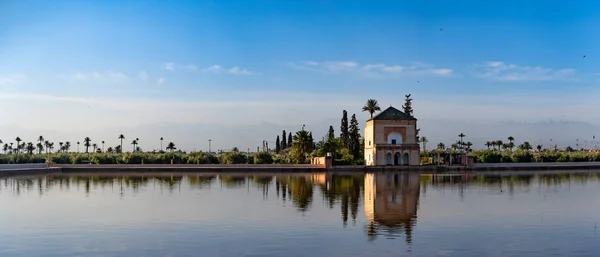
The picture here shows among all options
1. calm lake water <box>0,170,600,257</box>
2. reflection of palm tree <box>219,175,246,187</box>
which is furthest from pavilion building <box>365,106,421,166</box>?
calm lake water <box>0,170,600,257</box>

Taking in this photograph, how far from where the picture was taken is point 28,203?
54.8 feet

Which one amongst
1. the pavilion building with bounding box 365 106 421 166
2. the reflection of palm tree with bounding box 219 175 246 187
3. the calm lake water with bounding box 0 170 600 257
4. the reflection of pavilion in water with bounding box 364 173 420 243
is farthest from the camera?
the pavilion building with bounding box 365 106 421 166

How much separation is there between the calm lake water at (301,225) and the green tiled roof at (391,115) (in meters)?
24.2

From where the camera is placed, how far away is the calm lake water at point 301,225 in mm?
9484

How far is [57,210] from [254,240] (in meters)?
7.07

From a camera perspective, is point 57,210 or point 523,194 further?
point 523,194

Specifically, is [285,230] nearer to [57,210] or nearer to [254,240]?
[254,240]

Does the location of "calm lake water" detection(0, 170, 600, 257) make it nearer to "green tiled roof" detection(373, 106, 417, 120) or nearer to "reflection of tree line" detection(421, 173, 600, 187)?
"reflection of tree line" detection(421, 173, 600, 187)

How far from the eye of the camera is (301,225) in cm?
1199

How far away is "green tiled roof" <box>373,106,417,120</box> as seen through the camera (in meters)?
43.4

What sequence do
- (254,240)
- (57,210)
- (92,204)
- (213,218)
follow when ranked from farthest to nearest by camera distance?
(92,204) → (57,210) → (213,218) → (254,240)

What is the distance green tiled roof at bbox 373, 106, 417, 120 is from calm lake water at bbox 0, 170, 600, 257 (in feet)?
79.3

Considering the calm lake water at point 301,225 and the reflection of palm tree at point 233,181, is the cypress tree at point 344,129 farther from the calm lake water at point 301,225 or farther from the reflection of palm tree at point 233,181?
the calm lake water at point 301,225

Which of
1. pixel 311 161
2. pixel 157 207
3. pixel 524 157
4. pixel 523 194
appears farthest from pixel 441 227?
pixel 524 157
